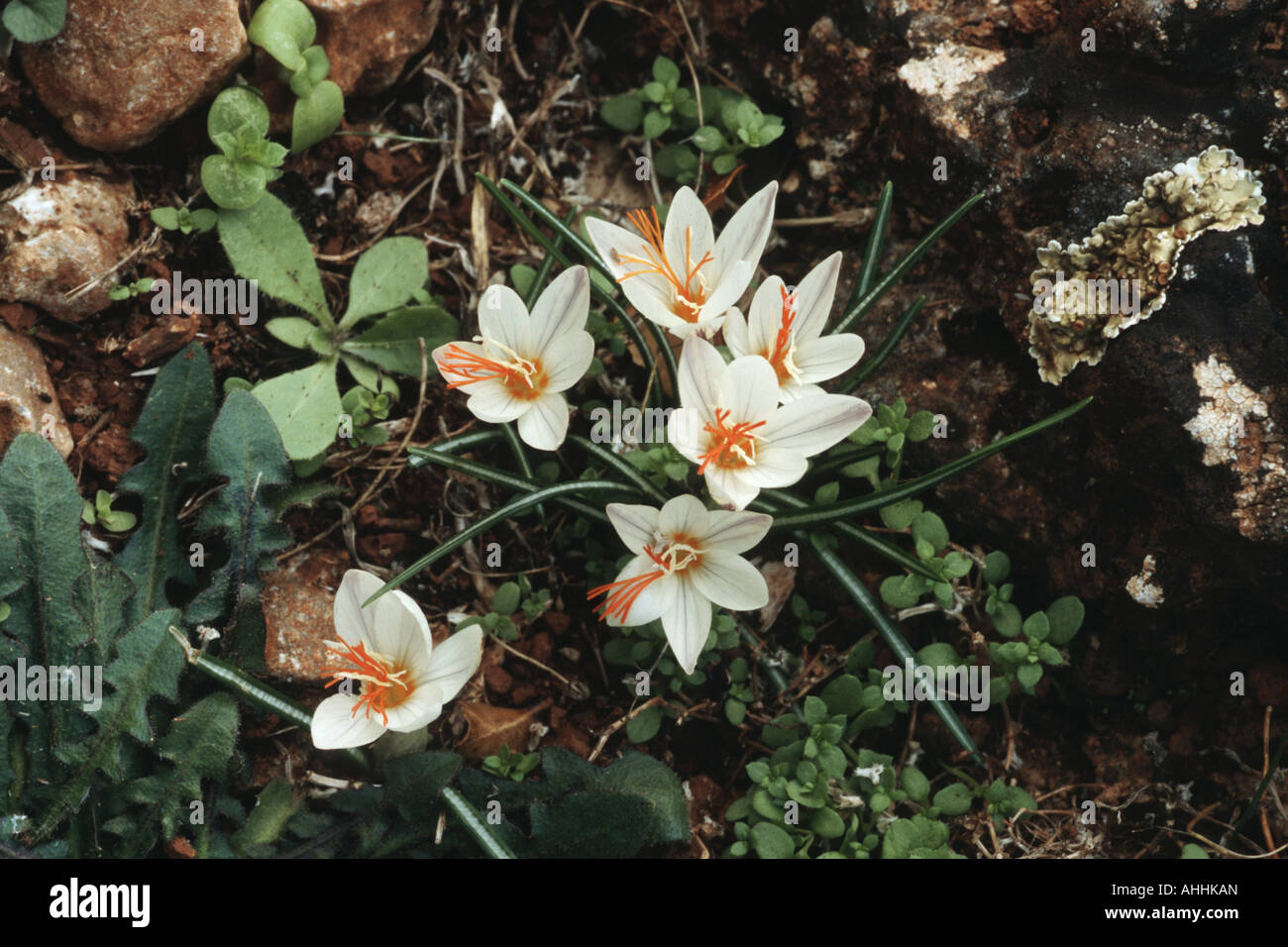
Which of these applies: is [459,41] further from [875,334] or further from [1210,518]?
[1210,518]

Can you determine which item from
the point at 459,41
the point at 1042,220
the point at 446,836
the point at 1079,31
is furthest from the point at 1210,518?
the point at 459,41

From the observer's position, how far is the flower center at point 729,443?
233 centimetres

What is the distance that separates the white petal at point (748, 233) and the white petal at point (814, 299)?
0.13 m

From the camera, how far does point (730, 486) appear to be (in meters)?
2.33

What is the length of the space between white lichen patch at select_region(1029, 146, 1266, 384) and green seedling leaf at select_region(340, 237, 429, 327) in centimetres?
168

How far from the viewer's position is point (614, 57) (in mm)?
3266

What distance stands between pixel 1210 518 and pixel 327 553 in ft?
7.35

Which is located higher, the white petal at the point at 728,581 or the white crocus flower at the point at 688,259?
the white crocus flower at the point at 688,259

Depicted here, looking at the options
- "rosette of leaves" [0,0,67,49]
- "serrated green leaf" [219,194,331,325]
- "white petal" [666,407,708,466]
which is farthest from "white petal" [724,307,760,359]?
"rosette of leaves" [0,0,67,49]

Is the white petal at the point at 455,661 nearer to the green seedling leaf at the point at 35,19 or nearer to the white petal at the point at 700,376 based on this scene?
the white petal at the point at 700,376

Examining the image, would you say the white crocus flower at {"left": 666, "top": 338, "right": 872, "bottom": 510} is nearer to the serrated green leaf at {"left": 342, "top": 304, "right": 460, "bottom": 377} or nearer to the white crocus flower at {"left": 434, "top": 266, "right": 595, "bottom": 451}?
the white crocus flower at {"left": 434, "top": 266, "right": 595, "bottom": 451}

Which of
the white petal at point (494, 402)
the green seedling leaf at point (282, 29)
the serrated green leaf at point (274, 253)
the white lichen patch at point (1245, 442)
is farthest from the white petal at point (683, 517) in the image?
the green seedling leaf at point (282, 29)

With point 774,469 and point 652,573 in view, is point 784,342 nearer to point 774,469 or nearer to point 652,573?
point 774,469

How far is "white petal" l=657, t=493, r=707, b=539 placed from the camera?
2.35 meters
